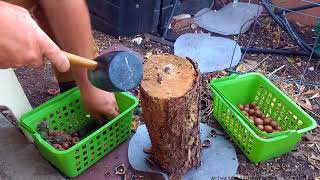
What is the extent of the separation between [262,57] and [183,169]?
1093 mm

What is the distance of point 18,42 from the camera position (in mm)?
985

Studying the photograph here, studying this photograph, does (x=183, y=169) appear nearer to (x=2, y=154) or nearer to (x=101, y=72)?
(x=101, y=72)

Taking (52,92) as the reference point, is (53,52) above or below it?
above

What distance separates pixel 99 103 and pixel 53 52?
0.59 m

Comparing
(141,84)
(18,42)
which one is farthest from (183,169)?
(18,42)

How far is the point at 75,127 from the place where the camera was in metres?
1.77

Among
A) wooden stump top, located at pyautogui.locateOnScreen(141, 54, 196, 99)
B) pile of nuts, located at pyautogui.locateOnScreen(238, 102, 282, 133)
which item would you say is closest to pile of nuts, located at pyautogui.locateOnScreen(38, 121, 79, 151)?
wooden stump top, located at pyautogui.locateOnScreen(141, 54, 196, 99)

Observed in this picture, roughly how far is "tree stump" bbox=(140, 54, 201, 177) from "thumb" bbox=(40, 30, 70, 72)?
0.36 m

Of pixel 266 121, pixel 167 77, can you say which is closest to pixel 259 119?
pixel 266 121

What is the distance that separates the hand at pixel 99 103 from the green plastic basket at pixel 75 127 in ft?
0.18

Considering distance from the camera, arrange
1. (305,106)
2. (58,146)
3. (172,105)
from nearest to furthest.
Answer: (172,105) < (58,146) < (305,106)

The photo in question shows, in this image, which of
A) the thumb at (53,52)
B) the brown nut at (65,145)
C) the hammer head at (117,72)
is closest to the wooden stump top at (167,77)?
the hammer head at (117,72)

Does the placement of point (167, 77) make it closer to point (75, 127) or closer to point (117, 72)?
point (117, 72)

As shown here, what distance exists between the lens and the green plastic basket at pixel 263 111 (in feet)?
5.22
